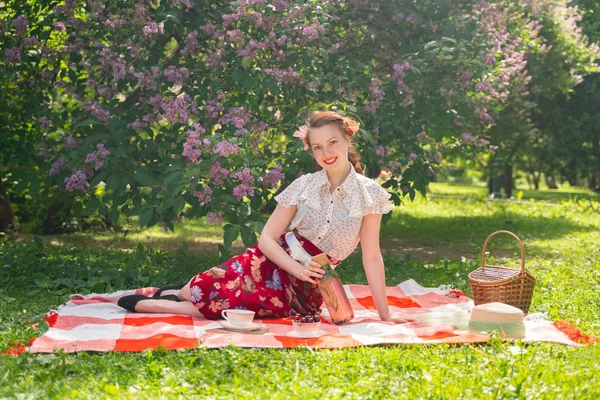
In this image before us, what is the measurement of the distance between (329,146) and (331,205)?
334 millimetres

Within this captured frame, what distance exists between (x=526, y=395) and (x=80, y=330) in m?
2.14

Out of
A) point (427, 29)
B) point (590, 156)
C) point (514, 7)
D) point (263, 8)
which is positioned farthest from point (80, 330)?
point (590, 156)

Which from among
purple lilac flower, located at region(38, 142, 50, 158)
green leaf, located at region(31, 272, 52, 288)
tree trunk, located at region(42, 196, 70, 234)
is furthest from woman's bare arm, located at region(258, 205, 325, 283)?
tree trunk, located at region(42, 196, 70, 234)

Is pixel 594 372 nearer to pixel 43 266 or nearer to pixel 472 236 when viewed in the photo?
pixel 43 266

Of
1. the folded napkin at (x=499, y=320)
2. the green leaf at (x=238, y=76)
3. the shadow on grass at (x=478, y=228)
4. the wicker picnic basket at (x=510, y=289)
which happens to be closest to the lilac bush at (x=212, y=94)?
the green leaf at (x=238, y=76)

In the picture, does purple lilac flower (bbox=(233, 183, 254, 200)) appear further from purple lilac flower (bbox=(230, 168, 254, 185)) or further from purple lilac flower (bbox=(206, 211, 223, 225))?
purple lilac flower (bbox=(206, 211, 223, 225))

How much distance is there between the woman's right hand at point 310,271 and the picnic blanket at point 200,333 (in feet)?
0.88

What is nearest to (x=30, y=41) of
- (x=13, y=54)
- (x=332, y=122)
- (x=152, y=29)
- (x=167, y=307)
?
(x=13, y=54)

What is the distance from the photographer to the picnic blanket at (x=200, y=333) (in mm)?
3645

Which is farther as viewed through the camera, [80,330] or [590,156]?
[590,156]

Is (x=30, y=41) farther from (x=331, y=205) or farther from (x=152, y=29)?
(x=331, y=205)

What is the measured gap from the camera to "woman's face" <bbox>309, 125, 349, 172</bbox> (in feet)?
14.2

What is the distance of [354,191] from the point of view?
4.43m

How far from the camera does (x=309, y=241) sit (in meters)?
4.50
